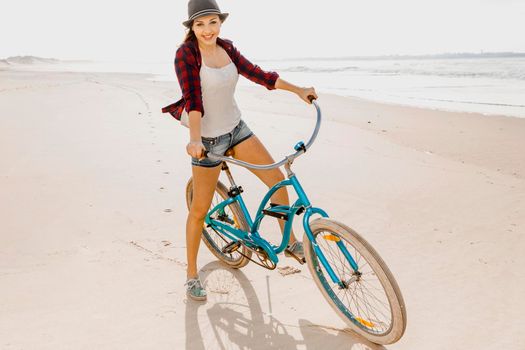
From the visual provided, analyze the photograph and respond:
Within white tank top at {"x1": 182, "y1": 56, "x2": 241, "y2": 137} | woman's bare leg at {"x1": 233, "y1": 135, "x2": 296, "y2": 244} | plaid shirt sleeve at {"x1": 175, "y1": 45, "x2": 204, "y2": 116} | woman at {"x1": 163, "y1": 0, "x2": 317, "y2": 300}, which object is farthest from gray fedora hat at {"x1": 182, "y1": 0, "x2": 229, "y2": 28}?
woman's bare leg at {"x1": 233, "y1": 135, "x2": 296, "y2": 244}

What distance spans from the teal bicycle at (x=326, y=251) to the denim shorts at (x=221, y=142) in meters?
0.27

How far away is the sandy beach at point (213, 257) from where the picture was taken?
292 centimetres

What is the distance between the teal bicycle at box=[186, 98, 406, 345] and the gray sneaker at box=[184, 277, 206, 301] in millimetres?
415

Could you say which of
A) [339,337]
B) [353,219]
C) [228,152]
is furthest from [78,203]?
[339,337]

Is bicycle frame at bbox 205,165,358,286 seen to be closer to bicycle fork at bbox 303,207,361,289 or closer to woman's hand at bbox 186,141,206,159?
bicycle fork at bbox 303,207,361,289

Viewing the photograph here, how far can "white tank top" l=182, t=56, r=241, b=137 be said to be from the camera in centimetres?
288

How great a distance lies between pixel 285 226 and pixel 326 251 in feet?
1.21

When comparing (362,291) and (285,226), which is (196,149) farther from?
(362,291)

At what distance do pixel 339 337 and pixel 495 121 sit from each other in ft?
35.3

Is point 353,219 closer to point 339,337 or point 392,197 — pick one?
point 392,197

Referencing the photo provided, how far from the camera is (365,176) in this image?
6.33 metres

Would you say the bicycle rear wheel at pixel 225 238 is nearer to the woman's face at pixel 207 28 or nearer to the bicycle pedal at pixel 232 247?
the bicycle pedal at pixel 232 247

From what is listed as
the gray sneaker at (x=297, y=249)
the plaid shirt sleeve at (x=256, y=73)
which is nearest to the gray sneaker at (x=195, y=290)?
the gray sneaker at (x=297, y=249)

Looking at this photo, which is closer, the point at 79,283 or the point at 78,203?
the point at 79,283
